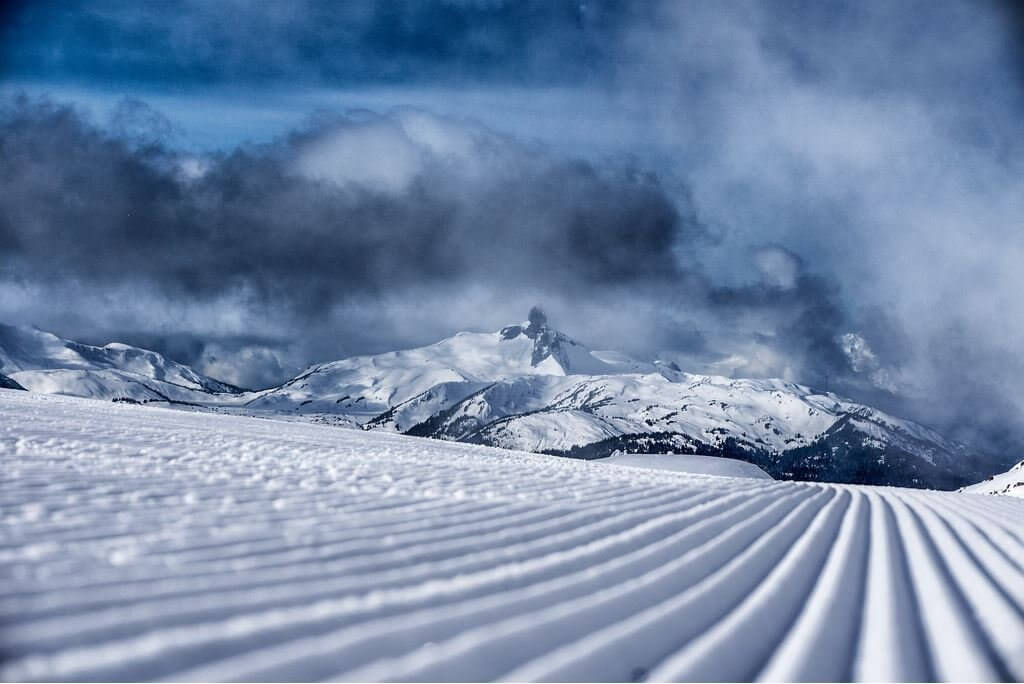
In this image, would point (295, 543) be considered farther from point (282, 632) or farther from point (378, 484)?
point (378, 484)

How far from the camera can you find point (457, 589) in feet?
13.9

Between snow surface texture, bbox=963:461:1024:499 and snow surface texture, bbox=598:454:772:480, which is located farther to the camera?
snow surface texture, bbox=598:454:772:480

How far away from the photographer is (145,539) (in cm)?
496

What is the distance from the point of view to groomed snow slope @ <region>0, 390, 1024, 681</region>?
3133mm

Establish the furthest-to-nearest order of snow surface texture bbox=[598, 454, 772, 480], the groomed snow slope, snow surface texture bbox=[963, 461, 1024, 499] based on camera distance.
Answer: snow surface texture bbox=[598, 454, 772, 480], snow surface texture bbox=[963, 461, 1024, 499], the groomed snow slope

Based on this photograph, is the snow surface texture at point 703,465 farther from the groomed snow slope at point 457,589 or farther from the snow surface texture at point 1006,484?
the groomed snow slope at point 457,589

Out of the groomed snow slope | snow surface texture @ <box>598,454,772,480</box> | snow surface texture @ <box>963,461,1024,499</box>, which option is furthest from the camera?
snow surface texture @ <box>598,454,772,480</box>

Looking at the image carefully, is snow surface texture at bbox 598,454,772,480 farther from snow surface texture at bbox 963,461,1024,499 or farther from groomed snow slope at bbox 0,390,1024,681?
groomed snow slope at bbox 0,390,1024,681

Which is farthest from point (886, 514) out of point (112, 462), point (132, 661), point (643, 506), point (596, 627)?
point (112, 462)

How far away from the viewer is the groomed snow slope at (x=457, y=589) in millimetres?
3133

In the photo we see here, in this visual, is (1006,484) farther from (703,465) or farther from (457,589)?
(457,589)

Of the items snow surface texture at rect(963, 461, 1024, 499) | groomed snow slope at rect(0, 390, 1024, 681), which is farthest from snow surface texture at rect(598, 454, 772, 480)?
groomed snow slope at rect(0, 390, 1024, 681)

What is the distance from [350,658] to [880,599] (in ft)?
13.7

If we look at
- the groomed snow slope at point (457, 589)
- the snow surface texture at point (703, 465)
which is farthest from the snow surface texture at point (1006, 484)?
the groomed snow slope at point (457, 589)
